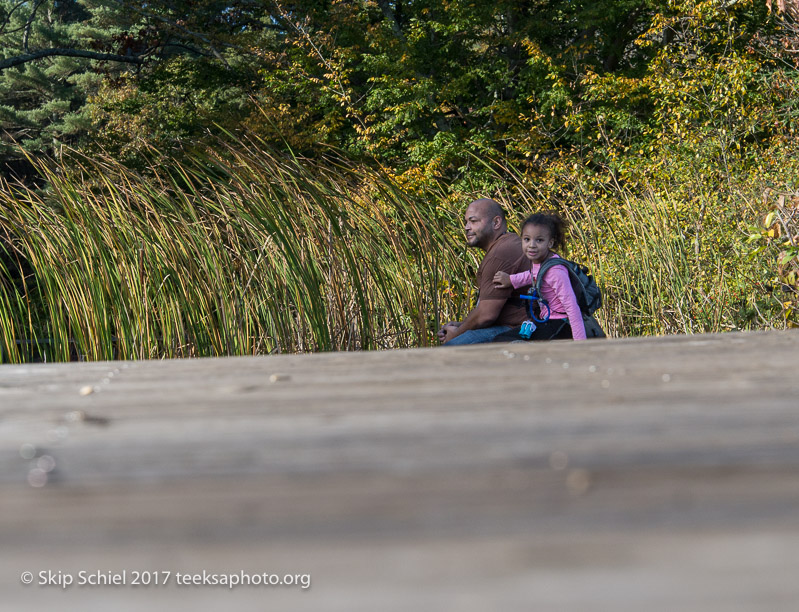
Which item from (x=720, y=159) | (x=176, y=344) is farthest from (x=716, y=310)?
(x=720, y=159)

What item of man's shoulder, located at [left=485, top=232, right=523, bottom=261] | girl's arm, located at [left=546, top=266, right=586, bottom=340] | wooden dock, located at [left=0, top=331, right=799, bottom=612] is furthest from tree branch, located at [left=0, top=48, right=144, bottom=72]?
wooden dock, located at [left=0, top=331, right=799, bottom=612]

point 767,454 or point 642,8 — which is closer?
point 767,454

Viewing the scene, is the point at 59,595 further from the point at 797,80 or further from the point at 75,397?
the point at 797,80

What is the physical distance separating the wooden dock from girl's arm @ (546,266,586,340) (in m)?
2.34

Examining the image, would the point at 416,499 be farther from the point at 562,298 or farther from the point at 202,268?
the point at 202,268

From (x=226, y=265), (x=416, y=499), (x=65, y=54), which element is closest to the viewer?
(x=416, y=499)

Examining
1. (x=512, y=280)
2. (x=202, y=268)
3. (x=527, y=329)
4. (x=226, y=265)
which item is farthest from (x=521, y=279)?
(x=202, y=268)

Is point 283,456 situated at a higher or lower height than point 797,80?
lower

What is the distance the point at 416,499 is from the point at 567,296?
2.74 metres

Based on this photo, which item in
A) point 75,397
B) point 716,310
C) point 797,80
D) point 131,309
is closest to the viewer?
point 75,397

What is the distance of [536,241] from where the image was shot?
331 cm

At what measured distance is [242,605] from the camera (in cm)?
41

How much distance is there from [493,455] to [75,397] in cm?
51

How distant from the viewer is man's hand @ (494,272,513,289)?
3367 millimetres
